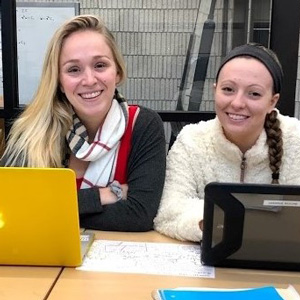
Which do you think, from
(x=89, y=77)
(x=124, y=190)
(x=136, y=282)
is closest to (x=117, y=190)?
(x=124, y=190)

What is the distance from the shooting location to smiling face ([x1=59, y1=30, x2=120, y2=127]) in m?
1.60

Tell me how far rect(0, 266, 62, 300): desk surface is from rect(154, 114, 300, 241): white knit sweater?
1.40 ft

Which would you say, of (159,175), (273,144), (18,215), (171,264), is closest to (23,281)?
(18,215)

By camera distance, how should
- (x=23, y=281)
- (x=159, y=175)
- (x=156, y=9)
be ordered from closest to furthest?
(x=23, y=281) → (x=159, y=175) → (x=156, y=9)

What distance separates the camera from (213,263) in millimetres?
1229

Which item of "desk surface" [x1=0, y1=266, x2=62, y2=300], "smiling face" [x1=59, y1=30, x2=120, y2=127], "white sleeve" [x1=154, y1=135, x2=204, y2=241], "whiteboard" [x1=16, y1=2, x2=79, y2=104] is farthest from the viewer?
"whiteboard" [x1=16, y1=2, x2=79, y2=104]

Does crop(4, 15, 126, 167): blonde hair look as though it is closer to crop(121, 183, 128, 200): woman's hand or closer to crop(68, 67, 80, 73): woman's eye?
crop(68, 67, 80, 73): woman's eye

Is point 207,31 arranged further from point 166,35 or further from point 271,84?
point 271,84

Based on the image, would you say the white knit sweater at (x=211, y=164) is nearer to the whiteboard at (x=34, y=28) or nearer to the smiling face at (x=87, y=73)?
the smiling face at (x=87, y=73)

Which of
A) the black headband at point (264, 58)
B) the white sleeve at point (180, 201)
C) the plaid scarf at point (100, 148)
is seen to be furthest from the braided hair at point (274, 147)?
the plaid scarf at point (100, 148)

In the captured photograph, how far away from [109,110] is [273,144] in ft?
1.81

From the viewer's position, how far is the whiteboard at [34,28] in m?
2.54

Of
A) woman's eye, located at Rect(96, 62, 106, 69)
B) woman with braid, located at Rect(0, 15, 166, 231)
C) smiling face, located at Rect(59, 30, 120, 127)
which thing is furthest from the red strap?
woman's eye, located at Rect(96, 62, 106, 69)

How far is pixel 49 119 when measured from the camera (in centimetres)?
165
